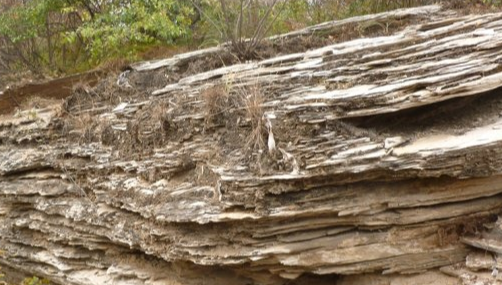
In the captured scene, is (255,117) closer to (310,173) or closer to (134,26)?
(310,173)

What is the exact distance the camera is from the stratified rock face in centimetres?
441

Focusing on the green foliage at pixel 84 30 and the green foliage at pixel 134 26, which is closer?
the green foliage at pixel 134 26

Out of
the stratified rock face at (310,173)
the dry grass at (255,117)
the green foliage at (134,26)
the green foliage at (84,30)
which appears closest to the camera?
the stratified rock face at (310,173)

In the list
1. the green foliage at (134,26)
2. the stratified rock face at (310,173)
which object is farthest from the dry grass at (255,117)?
the green foliage at (134,26)

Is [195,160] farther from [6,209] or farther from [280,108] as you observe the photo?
[6,209]

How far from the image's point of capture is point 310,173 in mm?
4562

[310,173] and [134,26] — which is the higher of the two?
[134,26]

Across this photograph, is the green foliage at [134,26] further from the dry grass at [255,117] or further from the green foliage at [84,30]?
the dry grass at [255,117]

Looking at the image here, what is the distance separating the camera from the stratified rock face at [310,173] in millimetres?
4414

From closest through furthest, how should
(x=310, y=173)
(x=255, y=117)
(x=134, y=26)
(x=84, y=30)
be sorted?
(x=310, y=173) → (x=255, y=117) → (x=134, y=26) → (x=84, y=30)

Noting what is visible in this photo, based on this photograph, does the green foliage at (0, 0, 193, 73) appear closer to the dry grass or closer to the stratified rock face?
the stratified rock face

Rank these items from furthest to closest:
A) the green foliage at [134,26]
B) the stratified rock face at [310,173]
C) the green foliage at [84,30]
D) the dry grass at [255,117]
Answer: the green foliage at [84,30]
the green foliage at [134,26]
the dry grass at [255,117]
the stratified rock face at [310,173]

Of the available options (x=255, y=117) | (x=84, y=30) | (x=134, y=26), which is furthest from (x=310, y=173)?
(x=84, y=30)

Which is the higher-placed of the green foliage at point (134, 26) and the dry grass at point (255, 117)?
the green foliage at point (134, 26)
